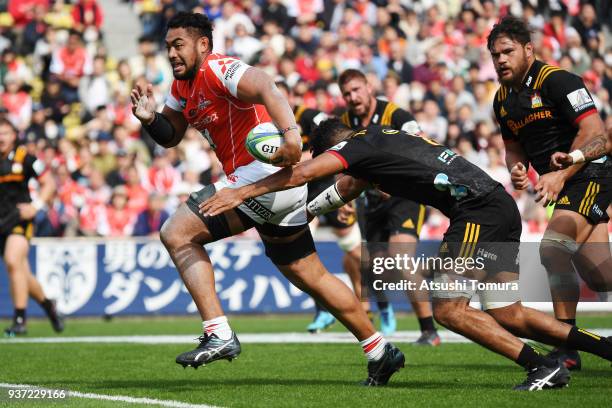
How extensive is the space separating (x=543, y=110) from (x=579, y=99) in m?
0.34

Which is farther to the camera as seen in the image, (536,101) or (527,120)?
(527,120)

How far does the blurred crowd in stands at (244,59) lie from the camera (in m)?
18.3

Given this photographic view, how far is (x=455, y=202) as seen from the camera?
7055 millimetres

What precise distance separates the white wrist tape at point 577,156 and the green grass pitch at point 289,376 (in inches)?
59.8

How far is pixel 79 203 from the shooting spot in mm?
18250

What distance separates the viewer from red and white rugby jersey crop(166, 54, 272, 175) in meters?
7.48

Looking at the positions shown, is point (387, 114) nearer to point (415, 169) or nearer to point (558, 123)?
point (558, 123)

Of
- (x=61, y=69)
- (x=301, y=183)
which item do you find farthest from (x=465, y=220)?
(x=61, y=69)

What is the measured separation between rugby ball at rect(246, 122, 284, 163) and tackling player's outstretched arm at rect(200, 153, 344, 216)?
0.46ft

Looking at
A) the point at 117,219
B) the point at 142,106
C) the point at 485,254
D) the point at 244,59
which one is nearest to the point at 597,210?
the point at 485,254

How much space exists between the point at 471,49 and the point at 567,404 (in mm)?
16498

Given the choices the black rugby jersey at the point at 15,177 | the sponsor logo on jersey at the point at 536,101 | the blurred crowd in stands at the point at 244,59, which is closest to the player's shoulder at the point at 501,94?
the sponsor logo on jersey at the point at 536,101

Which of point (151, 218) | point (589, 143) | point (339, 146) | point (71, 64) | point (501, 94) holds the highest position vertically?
point (71, 64)

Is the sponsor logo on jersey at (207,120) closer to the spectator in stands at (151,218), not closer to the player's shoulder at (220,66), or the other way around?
the player's shoulder at (220,66)
